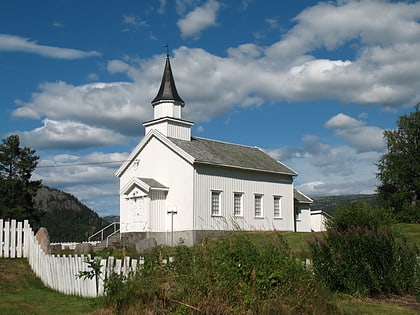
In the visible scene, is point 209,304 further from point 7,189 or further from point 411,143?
point 411,143

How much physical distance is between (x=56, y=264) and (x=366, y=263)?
834 cm

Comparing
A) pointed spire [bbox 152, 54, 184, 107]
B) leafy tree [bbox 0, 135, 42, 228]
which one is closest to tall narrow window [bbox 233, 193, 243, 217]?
pointed spire [bbox 152, 54, 184, 107]

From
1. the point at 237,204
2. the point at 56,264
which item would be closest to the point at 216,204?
the point at 237,204

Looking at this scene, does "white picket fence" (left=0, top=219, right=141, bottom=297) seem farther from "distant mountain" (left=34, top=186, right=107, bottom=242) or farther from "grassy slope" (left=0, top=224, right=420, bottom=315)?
"distant mountain" (left=34, top=186, right=107, bottom=242)

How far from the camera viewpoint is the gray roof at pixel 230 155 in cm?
3527

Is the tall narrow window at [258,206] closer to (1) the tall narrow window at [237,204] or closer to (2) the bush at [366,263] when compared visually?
(1) the tall narrow window at [237,204]

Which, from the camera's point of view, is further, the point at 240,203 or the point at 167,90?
the point at 167,90

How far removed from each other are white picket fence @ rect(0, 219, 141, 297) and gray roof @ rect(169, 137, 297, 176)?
1597 cm

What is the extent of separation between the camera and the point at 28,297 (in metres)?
13.8

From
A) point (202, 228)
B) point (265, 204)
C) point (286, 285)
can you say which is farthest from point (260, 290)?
point (265, 204)

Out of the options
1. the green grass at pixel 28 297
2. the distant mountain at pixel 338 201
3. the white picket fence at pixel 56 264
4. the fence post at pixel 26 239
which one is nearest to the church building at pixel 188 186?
the distant mountain at pixel 338 201

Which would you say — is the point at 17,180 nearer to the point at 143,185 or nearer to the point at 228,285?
the point at 143,185

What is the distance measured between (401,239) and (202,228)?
68.5 feet

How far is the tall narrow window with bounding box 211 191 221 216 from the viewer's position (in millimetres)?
34916
